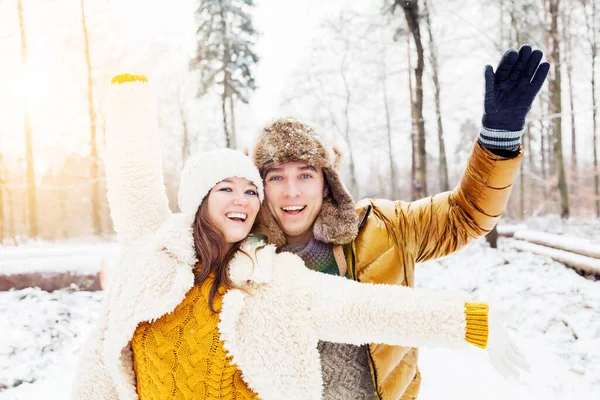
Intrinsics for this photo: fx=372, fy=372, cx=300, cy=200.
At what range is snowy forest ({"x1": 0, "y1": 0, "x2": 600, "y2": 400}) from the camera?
4418 mm

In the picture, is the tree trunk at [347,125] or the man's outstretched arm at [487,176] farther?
the tree trunk at [347,125]

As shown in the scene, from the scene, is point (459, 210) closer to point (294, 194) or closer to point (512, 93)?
point (512, 93)

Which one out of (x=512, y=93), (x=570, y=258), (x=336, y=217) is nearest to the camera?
(x=512, y=93)

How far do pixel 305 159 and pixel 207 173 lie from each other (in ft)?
1.88

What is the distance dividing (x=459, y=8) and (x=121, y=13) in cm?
1258

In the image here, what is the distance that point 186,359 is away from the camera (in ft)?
5.22

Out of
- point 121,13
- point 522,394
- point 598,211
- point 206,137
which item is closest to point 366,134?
point 206,137

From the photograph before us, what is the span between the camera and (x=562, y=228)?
10.7 meters

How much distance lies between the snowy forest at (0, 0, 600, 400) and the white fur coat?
3.14ft

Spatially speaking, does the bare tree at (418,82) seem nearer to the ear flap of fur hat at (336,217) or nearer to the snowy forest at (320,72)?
the snowy forest at (320,72)

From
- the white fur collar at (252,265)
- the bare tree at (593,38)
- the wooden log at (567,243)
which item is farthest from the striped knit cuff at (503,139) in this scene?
the bare tree at (593,38)

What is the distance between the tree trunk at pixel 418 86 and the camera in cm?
848

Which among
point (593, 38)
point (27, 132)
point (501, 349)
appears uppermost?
point (593, 38)

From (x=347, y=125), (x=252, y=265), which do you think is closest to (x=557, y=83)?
(x=347, y=125)
